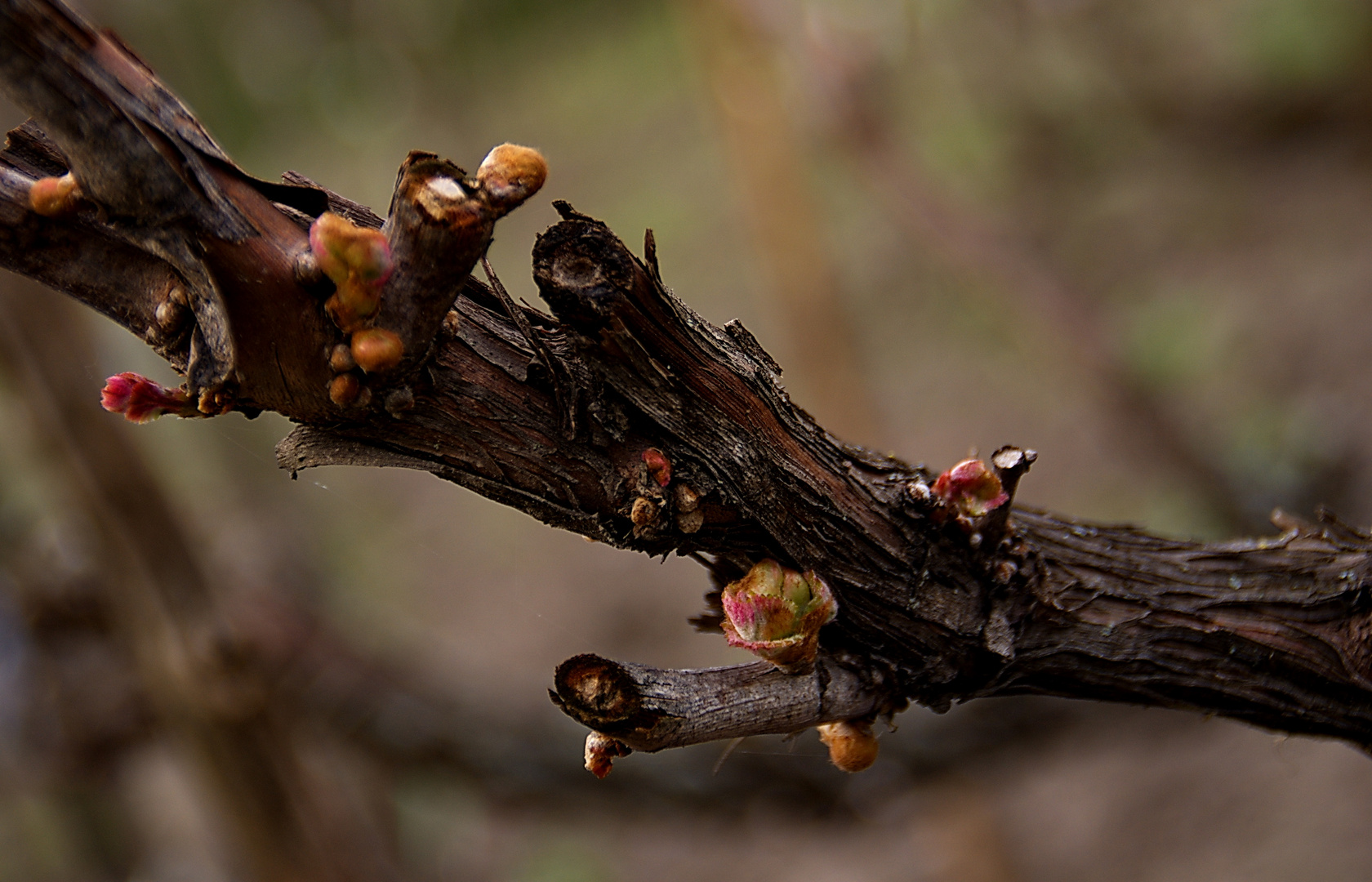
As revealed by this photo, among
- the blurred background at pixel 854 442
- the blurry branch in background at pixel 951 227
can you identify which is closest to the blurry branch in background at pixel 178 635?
the blurred background at pixel 854 442

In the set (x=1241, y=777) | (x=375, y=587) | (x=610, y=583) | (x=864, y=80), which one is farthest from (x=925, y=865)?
(x=375, y=587)

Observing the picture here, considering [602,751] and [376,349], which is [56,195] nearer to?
[376,349]

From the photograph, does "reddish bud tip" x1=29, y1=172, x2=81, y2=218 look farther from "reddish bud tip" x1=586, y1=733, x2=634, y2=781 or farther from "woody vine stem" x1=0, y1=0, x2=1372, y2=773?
"reddish bud tip" x1=586, y1=733, x2=634, y2=781

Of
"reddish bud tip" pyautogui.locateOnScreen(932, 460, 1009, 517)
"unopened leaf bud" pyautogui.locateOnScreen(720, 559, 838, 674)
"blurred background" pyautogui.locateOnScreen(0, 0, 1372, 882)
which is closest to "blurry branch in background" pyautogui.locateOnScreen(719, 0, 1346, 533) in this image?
"blurred background" pyautogui.locateOnScreen(0, 0, 1372, 882)

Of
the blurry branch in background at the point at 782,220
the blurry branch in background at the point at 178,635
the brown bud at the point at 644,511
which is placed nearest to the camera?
the brown bud at the point at 644,511

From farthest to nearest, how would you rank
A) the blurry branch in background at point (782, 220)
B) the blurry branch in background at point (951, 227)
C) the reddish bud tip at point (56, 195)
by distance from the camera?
the blurry branch in background at point (782, 220)
the blurry branch in background at point (951, 227)
the reddish bud tip at point (56, 195)

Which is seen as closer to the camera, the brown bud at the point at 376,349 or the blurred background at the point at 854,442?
the brown bud at the point at 376,349

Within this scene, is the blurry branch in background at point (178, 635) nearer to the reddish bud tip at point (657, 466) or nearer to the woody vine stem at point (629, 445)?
the woody vine stem at point (629, 445)

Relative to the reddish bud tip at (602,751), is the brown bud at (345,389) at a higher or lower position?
higher
